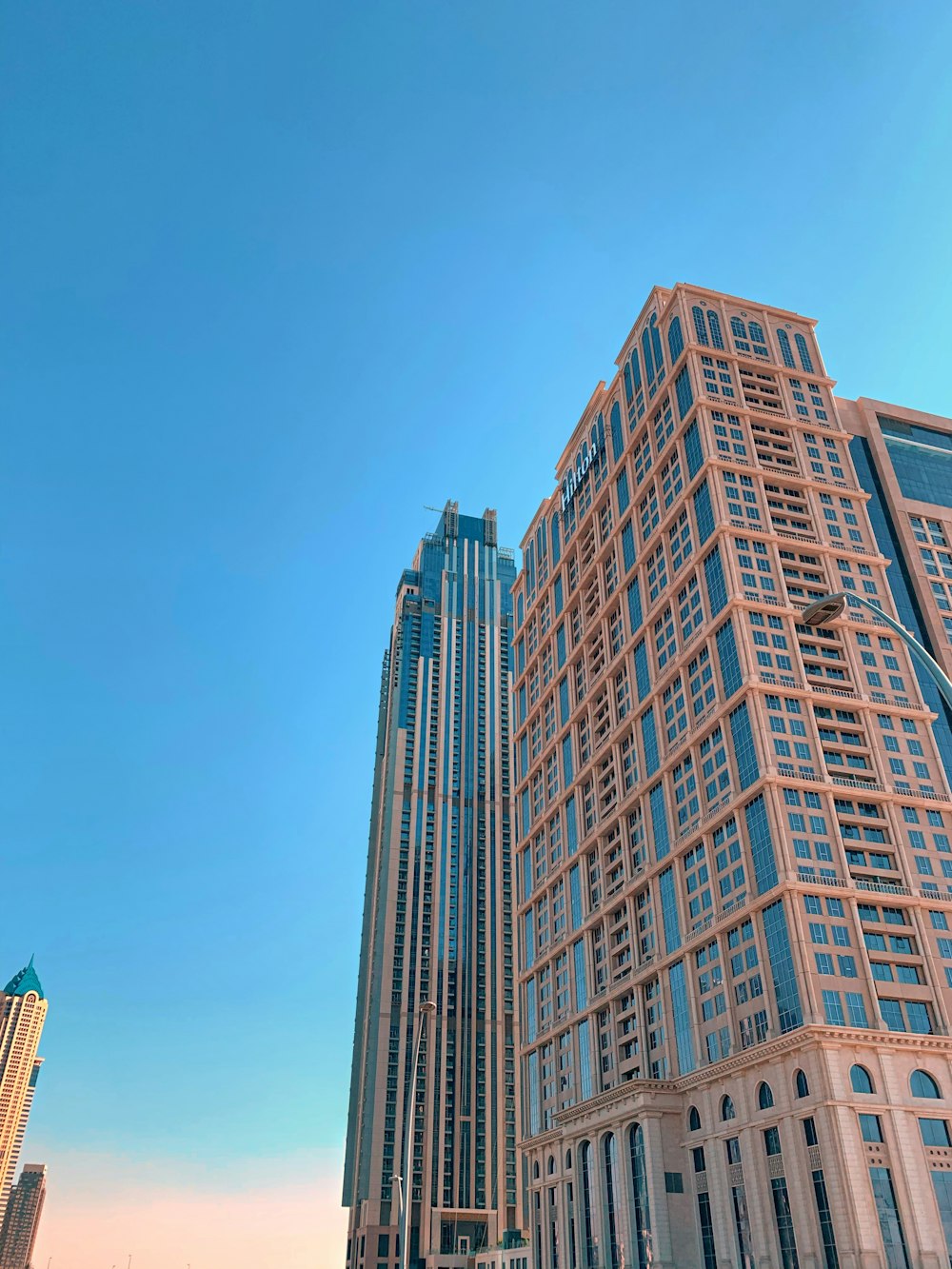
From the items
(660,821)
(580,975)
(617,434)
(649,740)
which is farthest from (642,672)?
(580,975)

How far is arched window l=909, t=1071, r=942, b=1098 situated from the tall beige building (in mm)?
177

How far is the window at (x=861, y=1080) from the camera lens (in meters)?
71.4

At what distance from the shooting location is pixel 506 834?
195 m

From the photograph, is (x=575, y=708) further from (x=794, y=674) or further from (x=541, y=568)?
(x=794, y=674)

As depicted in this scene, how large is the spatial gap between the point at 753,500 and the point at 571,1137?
68.6m

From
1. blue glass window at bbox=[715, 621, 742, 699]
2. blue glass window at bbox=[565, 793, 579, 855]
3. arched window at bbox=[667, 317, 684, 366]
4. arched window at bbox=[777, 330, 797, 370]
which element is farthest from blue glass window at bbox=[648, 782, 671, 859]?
arched window at bbox=[777, 330, 797, 370]

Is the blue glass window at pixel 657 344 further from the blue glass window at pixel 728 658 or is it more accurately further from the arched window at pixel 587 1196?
the arched window at pixel 587 1196

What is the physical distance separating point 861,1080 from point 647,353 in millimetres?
86451

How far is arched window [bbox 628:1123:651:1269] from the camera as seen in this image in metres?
85.9

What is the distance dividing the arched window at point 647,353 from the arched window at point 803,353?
1732 centimetres

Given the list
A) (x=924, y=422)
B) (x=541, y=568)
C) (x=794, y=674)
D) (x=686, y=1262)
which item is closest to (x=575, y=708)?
(x=541, y=568)

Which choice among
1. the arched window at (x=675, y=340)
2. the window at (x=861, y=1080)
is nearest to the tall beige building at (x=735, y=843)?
the window at (x=861, y=1080)

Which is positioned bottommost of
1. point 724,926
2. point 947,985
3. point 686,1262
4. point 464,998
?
point 686,1262

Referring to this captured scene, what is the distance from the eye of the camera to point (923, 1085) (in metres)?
73.4
